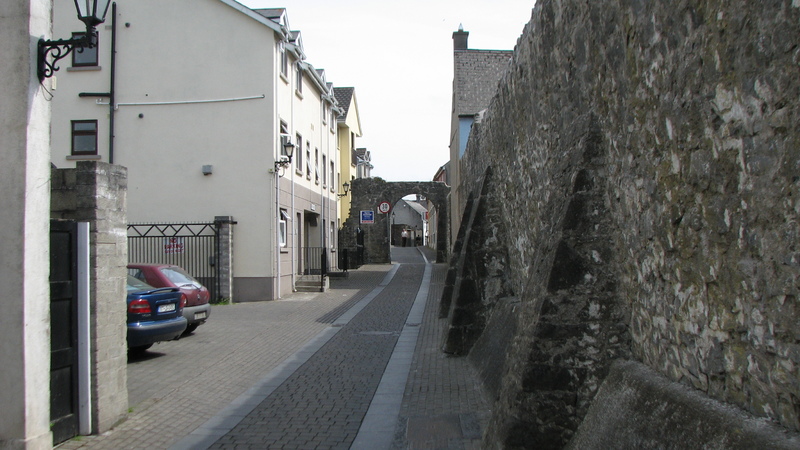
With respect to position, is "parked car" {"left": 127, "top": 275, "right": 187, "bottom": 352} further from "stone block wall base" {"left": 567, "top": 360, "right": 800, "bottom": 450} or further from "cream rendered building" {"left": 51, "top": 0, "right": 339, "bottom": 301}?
"cream rendered building" {"left": 51, "top": 0, "right": 339, "bottom": 301}

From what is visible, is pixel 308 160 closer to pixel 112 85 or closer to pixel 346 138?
pixel 112 85

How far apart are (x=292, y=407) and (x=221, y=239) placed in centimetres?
1227

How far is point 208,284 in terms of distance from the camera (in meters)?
18.6

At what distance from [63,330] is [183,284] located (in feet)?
20.5

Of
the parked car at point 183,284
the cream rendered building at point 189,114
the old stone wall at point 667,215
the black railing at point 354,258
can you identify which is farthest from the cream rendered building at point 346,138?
the old stone wall at point 667,215

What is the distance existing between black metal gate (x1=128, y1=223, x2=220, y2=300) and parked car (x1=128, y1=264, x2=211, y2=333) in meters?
6.50

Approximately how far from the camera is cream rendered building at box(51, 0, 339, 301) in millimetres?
18969

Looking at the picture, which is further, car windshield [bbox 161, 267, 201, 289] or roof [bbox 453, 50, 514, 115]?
roof [bbox 453, 50, 514, 115]

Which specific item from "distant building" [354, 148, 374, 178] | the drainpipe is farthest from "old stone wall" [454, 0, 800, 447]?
"distant building" [354, 148, 374, 178]

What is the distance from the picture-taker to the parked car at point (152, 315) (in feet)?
29.5

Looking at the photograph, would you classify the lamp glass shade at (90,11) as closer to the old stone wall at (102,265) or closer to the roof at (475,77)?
the old stone wall at (102,265)

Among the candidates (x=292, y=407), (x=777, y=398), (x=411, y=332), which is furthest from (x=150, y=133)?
(x=777, y=398)

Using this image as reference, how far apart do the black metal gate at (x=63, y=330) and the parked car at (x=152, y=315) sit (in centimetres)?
322

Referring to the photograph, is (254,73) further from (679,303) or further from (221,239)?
(679,303)
